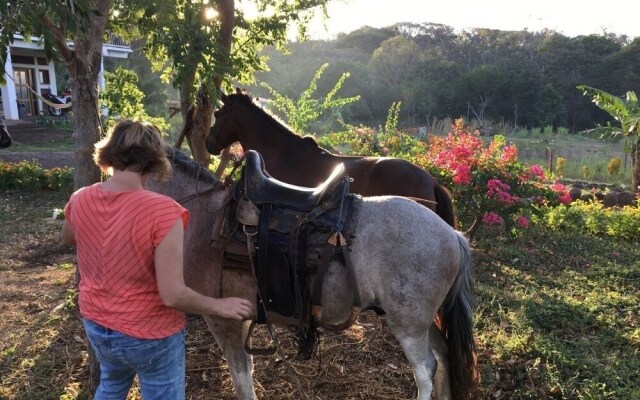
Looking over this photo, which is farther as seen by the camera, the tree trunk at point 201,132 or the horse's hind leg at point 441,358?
the tree trunk at point 201,132

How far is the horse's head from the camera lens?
17.1 feet

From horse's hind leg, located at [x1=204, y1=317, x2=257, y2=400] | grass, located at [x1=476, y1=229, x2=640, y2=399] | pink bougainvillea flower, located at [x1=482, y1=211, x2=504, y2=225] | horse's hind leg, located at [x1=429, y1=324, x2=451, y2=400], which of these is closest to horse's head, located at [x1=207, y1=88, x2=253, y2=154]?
horse's hind leg, located at [x1=204, y1=317, x2=257, y2=400]

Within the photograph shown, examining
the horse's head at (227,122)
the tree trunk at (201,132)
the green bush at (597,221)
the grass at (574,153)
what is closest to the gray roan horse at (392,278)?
the tree trunk at (201,132)

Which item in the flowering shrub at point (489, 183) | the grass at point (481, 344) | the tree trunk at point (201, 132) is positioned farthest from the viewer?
the flowering shrub at point (489, 183)

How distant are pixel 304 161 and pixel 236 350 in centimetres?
253

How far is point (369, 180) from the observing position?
14.7 ft

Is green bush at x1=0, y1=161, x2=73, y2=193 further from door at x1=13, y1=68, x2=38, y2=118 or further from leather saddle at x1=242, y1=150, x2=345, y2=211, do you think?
door at x1=13, y1=68, x2=38, y2=118

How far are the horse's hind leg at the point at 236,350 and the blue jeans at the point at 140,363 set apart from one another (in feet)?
2.01

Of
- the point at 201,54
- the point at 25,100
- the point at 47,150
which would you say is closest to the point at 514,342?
the point at 201,54

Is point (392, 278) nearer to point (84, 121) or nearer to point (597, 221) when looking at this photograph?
point (84, 121)

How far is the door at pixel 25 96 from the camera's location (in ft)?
69.7

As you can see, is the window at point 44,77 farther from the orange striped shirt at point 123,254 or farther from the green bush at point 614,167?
the orange striped shirt at point 123,254

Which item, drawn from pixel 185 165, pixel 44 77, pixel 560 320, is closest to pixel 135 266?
pixel 185 165

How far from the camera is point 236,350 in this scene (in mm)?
2648
